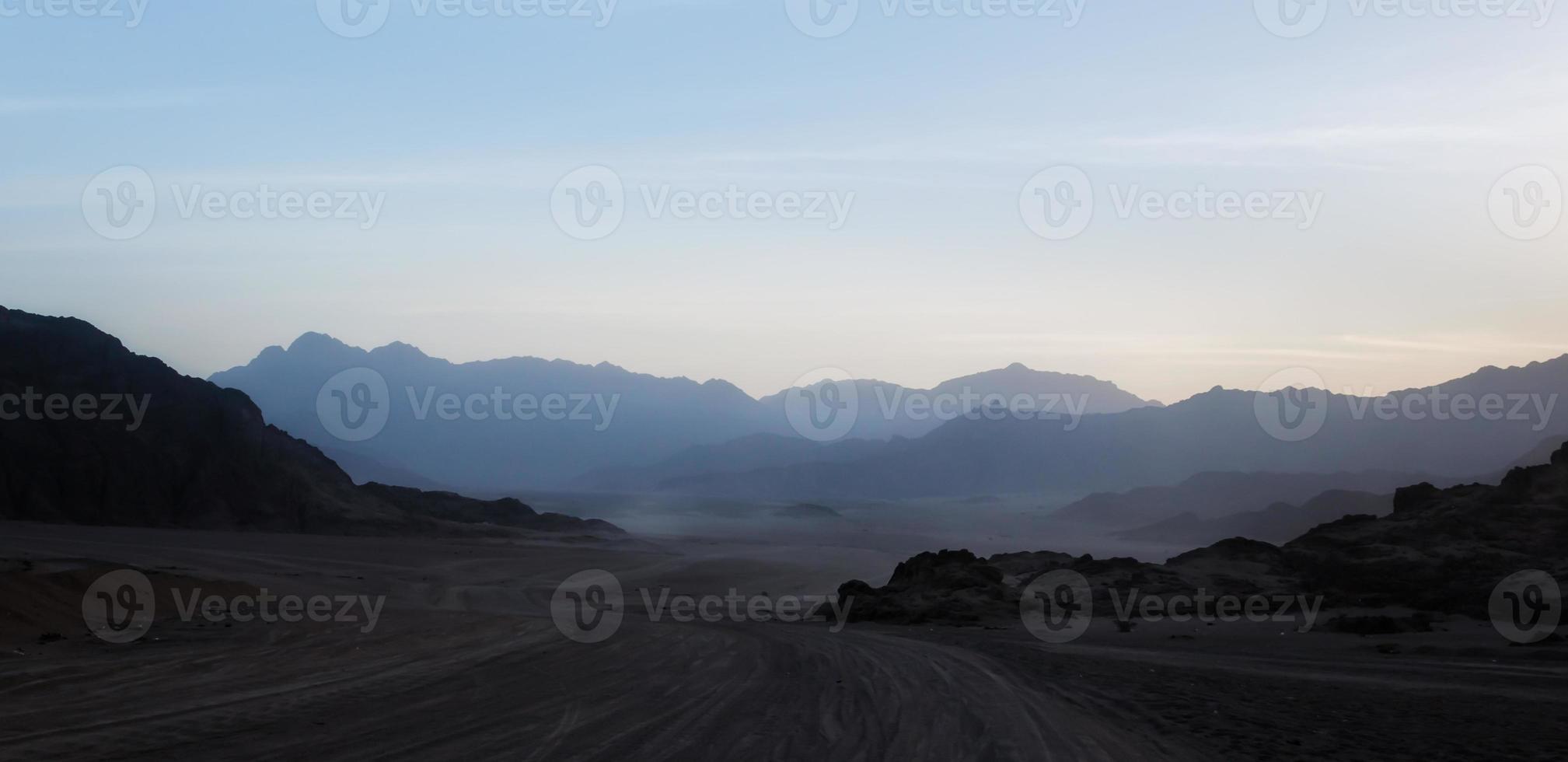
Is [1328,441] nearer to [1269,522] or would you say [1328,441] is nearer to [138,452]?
[1269,522]

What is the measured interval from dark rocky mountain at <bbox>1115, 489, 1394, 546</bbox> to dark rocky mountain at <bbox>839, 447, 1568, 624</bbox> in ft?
121

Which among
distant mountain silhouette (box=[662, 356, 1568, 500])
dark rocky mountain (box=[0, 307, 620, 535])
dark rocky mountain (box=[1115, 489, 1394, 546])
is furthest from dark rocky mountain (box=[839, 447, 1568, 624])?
distant mountain silhouette (box=[662, 356, 1568, 500])

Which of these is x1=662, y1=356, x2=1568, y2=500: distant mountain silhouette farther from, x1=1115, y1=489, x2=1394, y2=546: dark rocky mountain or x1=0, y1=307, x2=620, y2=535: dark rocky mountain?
x1=0, y1=307, x2=620, y2=535: dark rocky mountain

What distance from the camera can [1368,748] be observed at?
11.0 metres

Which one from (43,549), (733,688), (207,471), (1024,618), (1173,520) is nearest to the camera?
(733,688)

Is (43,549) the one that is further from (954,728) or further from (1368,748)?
(1368,748)

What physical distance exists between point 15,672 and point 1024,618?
881 inches

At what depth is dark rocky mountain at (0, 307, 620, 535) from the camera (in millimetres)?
57656

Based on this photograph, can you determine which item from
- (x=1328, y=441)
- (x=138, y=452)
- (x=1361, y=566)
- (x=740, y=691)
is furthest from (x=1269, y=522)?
(x=740, y=691)

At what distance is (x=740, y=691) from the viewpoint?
1406cm

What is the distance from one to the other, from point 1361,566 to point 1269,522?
6797cm

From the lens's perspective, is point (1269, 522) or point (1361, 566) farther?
point (1269, 522)

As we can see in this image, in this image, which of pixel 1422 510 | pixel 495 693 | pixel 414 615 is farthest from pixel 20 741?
pixel 1422 510

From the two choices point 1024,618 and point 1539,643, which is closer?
point 1539,643
